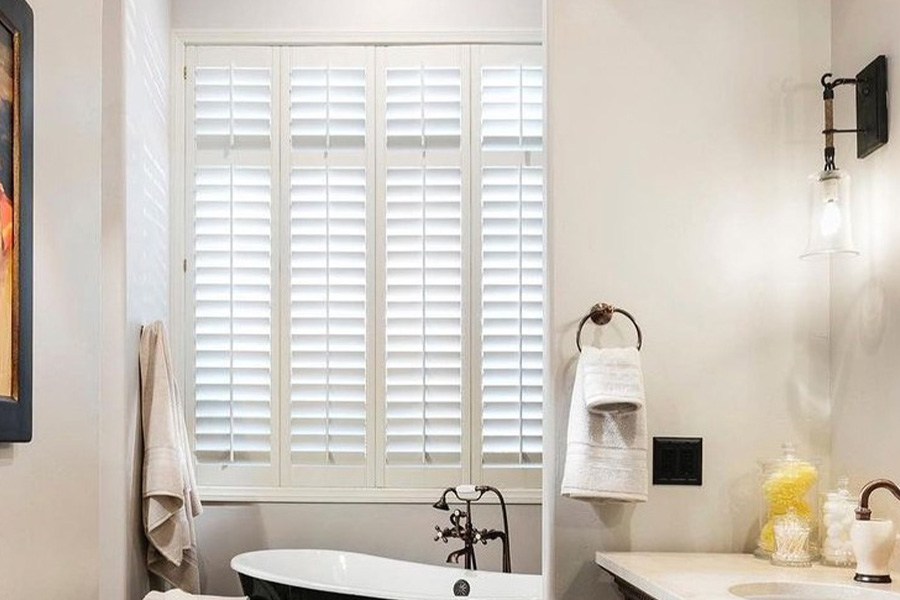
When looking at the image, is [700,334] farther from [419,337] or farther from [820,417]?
[419,337]

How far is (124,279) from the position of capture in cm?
330

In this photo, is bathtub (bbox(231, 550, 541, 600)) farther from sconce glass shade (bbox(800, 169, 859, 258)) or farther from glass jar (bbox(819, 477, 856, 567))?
sconce glass shade (bbox(800, 169, 859, 258))

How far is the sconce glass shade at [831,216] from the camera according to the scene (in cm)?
234

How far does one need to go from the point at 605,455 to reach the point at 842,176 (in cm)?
81

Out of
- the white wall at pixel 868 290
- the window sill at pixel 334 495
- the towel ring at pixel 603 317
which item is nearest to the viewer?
the white wall at pixel 868 290

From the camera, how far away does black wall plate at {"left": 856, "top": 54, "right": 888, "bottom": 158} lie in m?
2.32

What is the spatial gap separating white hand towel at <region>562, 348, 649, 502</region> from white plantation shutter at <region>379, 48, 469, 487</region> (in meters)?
1.66

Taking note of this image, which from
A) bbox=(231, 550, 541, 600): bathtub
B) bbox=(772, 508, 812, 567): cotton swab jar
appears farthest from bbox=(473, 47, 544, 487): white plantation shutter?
bbox=(772, 508, 812, 567): cotton swab jar

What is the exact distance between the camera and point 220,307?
4.12m

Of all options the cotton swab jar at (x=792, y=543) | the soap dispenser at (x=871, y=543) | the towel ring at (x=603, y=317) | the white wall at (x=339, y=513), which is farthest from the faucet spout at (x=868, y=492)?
the white wall at (x=339, y=513)

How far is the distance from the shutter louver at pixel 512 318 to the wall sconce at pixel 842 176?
70.0 inches

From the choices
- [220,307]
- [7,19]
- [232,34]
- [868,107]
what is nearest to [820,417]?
[868,107]

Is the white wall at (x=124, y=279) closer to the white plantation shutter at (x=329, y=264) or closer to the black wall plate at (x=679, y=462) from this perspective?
the white plantation shutter at (x=329, y=264)

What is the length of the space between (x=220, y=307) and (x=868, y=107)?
8.34 feet
